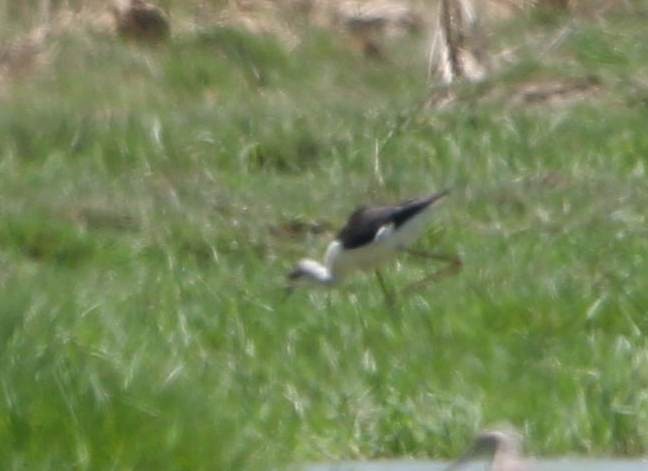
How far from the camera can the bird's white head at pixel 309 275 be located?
9.86 meters

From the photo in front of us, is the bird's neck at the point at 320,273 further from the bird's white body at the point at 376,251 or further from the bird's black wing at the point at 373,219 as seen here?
the bird's black wing at the point at 373,219

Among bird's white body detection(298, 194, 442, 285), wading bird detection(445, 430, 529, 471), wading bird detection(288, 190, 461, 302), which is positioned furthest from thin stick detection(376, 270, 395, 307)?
wading bird detection(445, 430, 529, 471)

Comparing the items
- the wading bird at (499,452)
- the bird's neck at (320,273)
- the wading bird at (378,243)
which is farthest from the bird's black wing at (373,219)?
the wading bird at (499,452)

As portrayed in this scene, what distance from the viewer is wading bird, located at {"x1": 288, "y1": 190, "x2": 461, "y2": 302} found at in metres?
10.3

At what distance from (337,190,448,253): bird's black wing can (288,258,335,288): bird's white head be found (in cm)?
24

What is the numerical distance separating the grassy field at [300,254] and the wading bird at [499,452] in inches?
27.4

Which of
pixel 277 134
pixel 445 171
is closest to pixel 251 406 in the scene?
pixel 445 171

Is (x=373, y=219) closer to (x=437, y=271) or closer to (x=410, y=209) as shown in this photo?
(x=410, y=209)

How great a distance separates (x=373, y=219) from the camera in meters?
10.6

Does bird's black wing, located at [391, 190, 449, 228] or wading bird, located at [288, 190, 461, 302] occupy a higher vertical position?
bird's black wing, located at [391, 190, 449, 228]

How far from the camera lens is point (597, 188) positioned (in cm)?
1170

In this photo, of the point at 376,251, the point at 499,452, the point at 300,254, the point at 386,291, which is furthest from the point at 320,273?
the point at 499,452

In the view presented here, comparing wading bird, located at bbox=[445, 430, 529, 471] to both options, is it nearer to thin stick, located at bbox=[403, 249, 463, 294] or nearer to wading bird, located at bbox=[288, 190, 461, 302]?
thin stick, located at bbox=[403, 249, 463, 294]

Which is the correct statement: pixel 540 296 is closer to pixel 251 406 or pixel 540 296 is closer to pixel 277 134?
pixel 251 406
